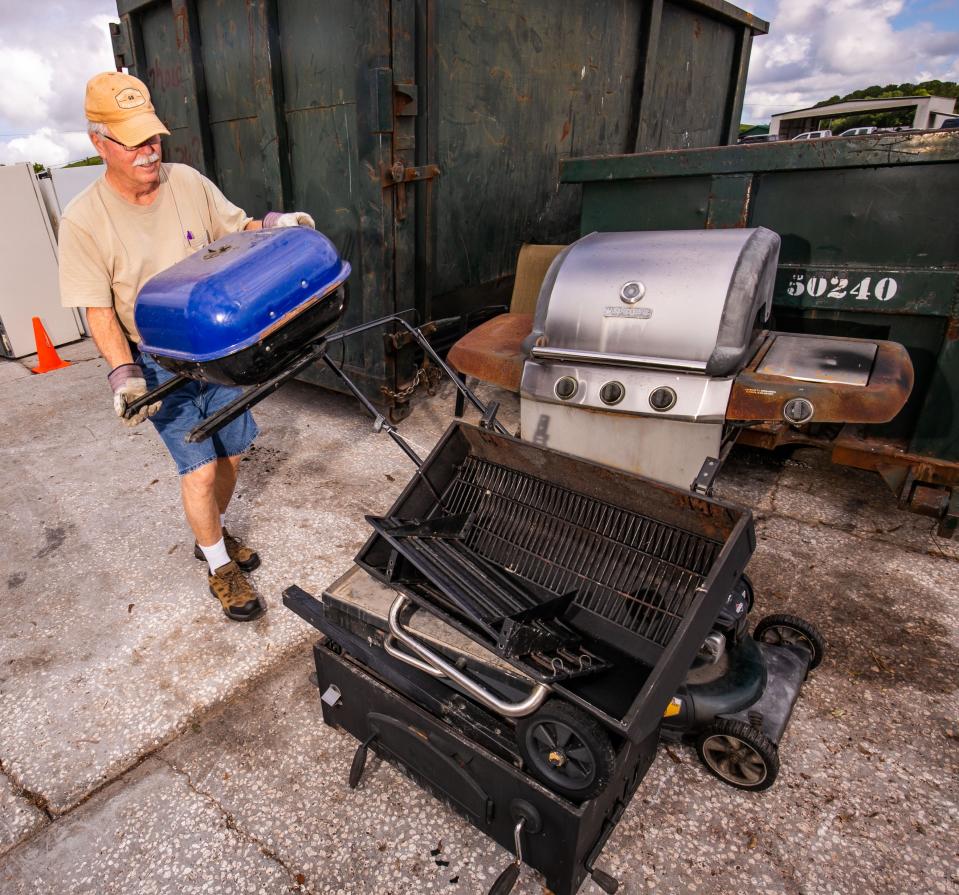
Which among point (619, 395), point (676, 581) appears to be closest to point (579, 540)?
point (676, 581)

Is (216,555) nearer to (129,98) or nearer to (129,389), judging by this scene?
(129,389)

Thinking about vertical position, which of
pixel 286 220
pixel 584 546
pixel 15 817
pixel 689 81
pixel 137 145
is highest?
pixel 689 81

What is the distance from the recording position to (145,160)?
2.01 meters

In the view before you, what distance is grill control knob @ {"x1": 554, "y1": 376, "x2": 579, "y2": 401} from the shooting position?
211 cm

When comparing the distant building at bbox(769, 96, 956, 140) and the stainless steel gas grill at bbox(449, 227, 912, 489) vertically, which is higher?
the distant building at bbox(769, 96, 956, 140)

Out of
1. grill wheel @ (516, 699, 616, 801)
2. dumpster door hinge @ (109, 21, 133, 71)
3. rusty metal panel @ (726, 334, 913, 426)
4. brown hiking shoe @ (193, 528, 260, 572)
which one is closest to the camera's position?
grill wheel @ (516, 699, 616, 801)

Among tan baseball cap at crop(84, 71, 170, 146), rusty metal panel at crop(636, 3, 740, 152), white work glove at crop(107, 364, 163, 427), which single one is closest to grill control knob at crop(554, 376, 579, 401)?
white work glove at crop(107, 364, 163, 427)

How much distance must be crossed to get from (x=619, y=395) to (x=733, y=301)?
45 cm

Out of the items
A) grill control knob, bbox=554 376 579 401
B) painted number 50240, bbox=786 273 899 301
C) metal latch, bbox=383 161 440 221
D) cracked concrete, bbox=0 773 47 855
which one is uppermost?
metal latch, bbox=383 161 440 221

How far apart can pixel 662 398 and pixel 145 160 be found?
1850 millimetres

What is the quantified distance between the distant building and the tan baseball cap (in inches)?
553

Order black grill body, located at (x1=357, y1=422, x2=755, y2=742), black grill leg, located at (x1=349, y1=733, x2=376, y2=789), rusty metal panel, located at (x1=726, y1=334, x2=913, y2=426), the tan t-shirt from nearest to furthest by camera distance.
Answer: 1. black grill body, located at (x1=357, y1=422, x2=755, y2=742)
2. black grill leg, located at (x1=349, y1=733, x2=376, y2=789)
3. rusty metal panel, located at (x1=726, y1=334, x2=913, y2=426)
4. the tan t-shirt

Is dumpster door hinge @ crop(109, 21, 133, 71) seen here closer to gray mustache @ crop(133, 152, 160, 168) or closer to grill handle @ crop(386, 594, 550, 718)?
gray mustache @ crop(133, 152, 160, 168)

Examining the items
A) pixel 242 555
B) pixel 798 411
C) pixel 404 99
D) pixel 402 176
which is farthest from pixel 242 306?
pixel 404 99
